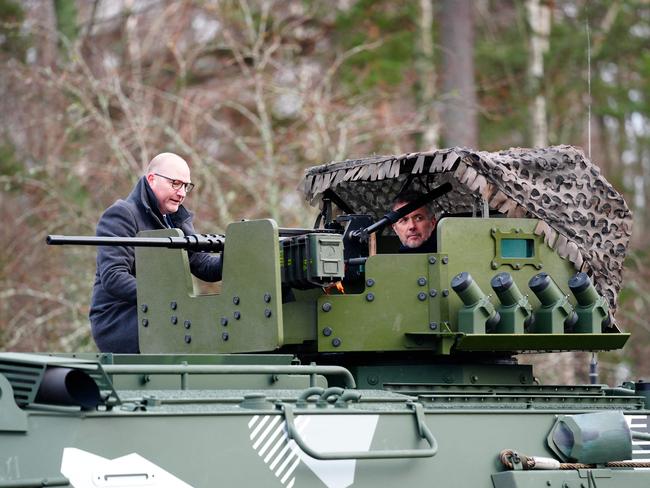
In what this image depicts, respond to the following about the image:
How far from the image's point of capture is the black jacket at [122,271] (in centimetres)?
842

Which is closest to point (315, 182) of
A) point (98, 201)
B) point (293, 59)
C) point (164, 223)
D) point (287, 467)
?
point (164, 223)

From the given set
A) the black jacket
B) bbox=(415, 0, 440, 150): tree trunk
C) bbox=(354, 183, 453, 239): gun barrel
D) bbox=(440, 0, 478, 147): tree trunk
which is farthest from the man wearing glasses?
bbox=(415, 0, 440, 150): tree trunk

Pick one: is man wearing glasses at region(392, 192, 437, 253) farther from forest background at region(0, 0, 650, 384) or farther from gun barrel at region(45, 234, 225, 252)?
forest background at region(0, 0, 650, 384)

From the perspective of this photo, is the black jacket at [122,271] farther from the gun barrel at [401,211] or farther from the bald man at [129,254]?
the gun barrel at [401,211]

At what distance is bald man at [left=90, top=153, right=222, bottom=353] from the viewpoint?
844 cm

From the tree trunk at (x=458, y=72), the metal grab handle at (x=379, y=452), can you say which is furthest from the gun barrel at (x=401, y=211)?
the tree trunk at (x=458, y=72)

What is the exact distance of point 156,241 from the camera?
7.66m

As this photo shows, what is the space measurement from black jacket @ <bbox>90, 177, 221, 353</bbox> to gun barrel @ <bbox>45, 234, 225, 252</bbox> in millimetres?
474

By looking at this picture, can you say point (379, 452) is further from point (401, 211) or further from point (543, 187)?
point (543, 187)

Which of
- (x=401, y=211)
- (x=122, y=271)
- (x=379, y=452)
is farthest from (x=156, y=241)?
(x=379, y=452)

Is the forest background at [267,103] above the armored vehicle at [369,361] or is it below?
above

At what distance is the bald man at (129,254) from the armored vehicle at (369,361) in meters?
0.30

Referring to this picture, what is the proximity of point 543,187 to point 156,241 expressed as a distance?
2.38 metres

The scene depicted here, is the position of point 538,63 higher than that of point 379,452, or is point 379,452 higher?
point 538,63
